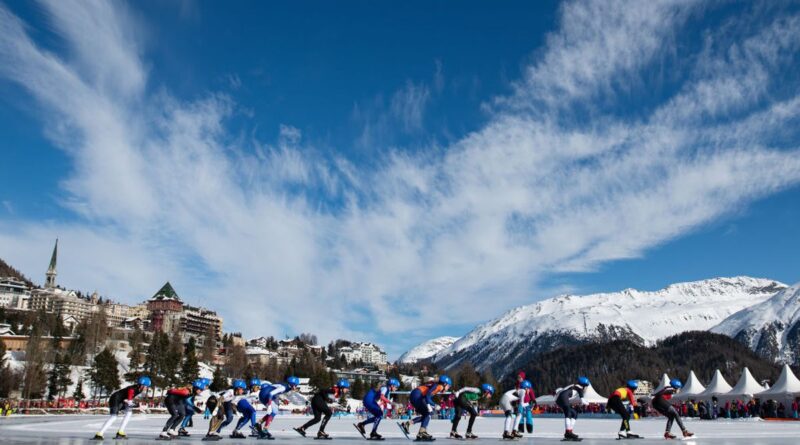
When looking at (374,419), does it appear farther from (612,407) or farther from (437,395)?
(612,407)

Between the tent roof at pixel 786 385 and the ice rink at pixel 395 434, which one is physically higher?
the tent roof at pixel 786 385

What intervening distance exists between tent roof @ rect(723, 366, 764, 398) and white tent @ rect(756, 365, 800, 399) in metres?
1.57

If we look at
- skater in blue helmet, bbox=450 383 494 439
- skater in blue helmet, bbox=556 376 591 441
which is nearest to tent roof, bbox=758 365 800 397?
skater in blue helmet, bbox=556 376 591 441

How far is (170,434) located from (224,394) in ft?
8.40

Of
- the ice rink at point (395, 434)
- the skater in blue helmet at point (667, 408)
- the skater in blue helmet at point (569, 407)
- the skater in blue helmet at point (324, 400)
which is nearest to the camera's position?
the ice rink at point (395, 434)

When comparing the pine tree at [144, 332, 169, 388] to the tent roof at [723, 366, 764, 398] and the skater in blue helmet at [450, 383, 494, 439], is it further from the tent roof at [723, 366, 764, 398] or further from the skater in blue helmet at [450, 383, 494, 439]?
the skater in blue helmet at [450, 383, 494, 439]

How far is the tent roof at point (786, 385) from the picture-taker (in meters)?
51.9

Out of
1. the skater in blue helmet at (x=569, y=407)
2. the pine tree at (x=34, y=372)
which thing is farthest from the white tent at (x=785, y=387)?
the pine tree at (x=34, y=372)

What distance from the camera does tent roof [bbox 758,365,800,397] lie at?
51.9m

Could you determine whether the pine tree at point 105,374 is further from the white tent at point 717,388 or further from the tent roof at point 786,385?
the tent roof at point 786,385

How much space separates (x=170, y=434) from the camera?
70.6 ft

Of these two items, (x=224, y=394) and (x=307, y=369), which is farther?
(x=307, y=369)

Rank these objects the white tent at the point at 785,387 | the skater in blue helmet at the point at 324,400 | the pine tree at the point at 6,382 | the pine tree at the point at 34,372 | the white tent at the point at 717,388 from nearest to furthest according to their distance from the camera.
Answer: the skater in blue helmet at the point at 324,400 → the white tent at the point at 785,387 → the white tent at the point at 717,388 → the pine tree at the point at 6,382 → the pine tree at the point at 34,372

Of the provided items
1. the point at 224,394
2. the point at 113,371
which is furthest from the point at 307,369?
the point at 224,394
